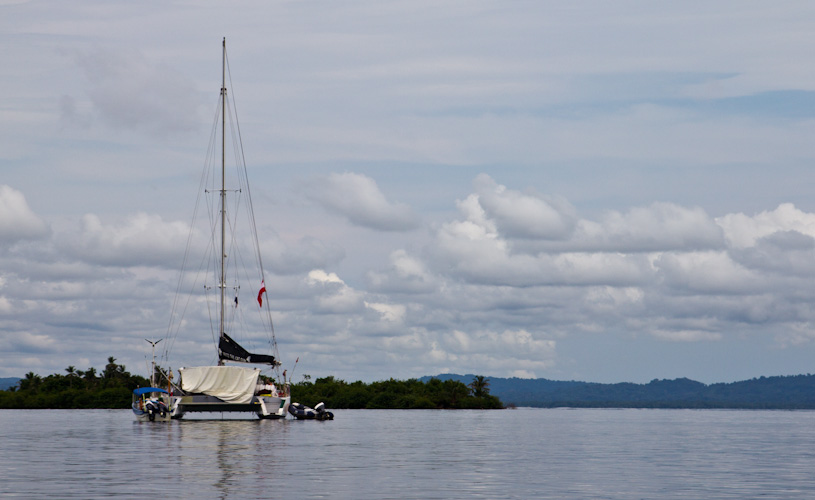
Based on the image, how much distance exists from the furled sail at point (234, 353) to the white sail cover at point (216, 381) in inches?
147

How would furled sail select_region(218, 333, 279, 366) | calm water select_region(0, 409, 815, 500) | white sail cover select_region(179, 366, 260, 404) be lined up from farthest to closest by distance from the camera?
furled sail select_region(218, 333, 279, 366) → white sail cover select_region(179, 366, 260, 404) → calm water select_region(0, 409, 815, 500)

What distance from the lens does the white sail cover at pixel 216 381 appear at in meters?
85.6

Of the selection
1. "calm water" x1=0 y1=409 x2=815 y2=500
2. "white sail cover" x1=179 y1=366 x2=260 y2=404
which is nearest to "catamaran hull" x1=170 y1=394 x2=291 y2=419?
"white sail cover" x1=179 y1=366 x2=260 y2=404

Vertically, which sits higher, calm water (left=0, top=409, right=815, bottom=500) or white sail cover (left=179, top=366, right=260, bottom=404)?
white sail cover (left=179, top=366, right=260, bottom=404)

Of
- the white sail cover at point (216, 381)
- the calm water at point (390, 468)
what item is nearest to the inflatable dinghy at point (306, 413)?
the white sail cover at point (216, 381)

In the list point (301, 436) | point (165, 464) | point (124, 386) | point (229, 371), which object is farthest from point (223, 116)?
point (124, 386)

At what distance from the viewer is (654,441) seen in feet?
224

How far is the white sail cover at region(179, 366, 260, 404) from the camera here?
8562cm

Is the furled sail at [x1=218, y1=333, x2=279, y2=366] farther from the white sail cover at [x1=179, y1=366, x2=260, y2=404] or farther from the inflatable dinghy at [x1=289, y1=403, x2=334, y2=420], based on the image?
the inflatable dinghy at [x1=289, y1=403, x2=334, y2=420]

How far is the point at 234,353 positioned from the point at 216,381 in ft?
15.0

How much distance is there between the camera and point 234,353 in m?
89.9

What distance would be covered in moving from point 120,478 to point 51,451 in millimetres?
17890

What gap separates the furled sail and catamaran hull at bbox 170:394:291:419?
3518mm

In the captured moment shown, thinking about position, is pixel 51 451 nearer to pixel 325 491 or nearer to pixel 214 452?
pixel 214 452
